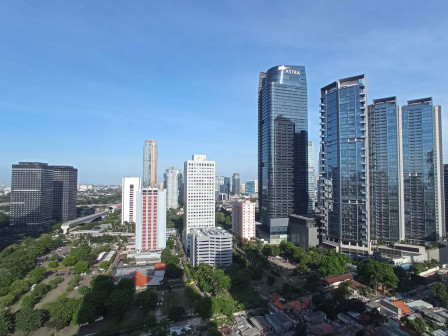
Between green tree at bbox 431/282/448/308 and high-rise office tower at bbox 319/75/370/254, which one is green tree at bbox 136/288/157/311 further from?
high-rise office tower at bbox 319/75/370/254

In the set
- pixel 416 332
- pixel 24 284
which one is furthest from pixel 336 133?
pixel 24 284

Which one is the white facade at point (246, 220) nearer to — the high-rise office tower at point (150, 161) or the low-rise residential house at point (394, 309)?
the low-rise residential house at point (394, 309)

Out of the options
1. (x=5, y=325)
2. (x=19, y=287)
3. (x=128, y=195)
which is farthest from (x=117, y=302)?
(x=128, y=195)

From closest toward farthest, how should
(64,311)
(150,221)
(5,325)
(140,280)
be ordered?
1. (5,325)
2. (64,311)
3. (140,280)
4. (150,221)

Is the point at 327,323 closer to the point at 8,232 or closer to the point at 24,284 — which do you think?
the point at 24,284

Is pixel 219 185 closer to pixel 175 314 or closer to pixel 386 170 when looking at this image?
pixel 386 170

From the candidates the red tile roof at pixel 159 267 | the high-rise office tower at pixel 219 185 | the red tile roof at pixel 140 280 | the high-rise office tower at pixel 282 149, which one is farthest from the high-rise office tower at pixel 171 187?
the red tile roof at pixel 140 280
